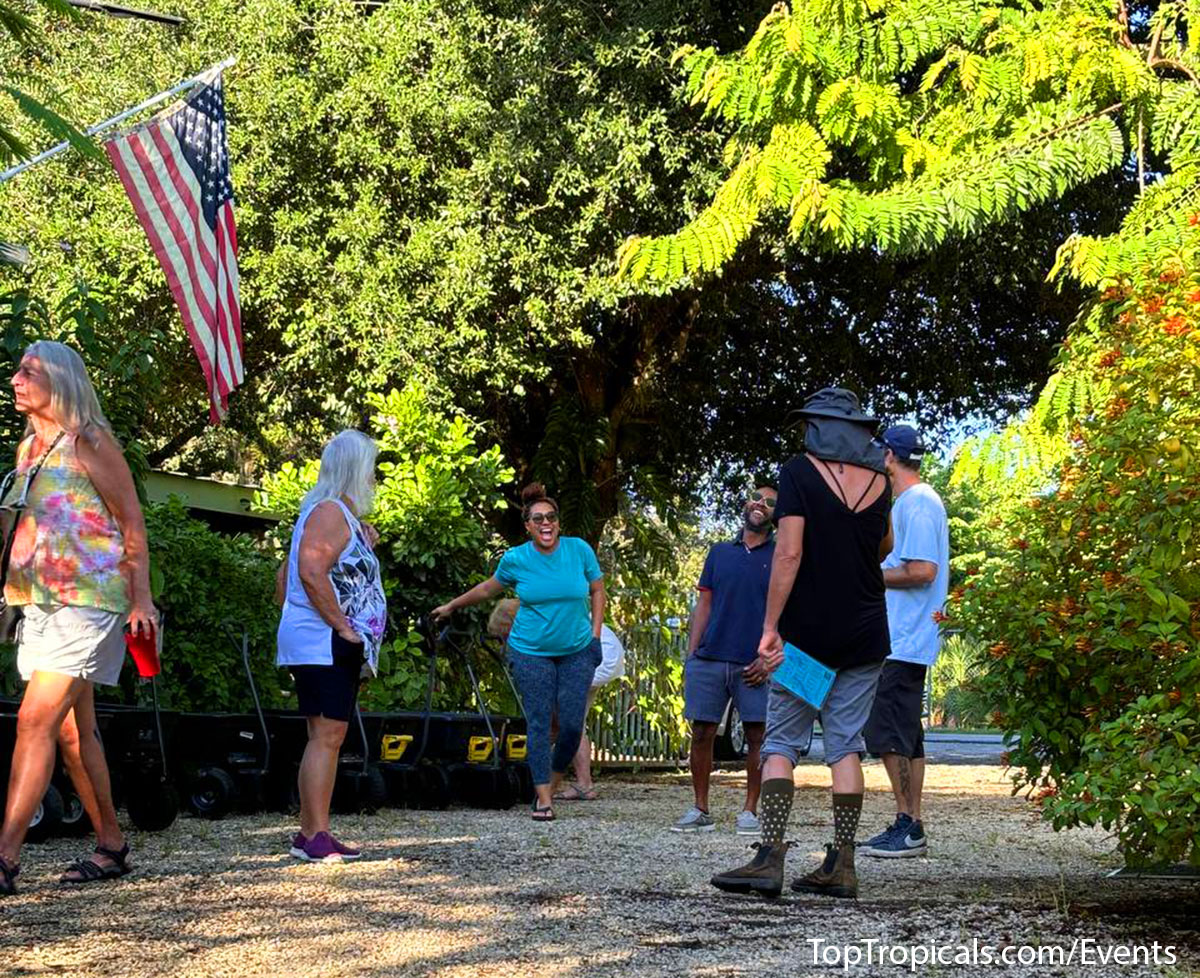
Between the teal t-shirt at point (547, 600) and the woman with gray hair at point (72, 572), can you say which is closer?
the woman with gray hair at point (72, 572)

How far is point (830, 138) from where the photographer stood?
37.3 ft

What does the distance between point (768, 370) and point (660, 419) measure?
1.52 m

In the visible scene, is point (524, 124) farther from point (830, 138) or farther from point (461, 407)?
point (830, 138)

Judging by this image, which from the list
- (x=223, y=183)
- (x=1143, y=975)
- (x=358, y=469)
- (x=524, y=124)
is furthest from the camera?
(x=524, y=124)

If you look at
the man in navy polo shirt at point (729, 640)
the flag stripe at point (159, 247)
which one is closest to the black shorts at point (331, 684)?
the man in navy polo shirt at point (729, 640)

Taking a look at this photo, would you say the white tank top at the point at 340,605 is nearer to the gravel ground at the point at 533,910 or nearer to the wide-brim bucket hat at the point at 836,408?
the gravel ground at the point at 533,910

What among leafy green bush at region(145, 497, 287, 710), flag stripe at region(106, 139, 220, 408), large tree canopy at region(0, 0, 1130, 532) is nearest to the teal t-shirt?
leafy green bush at region(145, 497, 287, 710)

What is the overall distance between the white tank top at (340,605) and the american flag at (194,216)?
3505 mm

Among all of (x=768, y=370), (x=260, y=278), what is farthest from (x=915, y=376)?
(x=260, y=278)

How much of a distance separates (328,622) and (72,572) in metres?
1.34

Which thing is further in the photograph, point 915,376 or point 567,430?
point 915,376

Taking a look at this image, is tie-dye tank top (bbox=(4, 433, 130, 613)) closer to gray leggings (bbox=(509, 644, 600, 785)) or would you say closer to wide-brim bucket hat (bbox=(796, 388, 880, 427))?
wide-brim bucket hat (bbox=(796, 388, 880, 427))

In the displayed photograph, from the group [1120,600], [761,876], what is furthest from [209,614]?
[1120,600]

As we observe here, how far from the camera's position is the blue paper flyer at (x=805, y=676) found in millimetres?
6637
